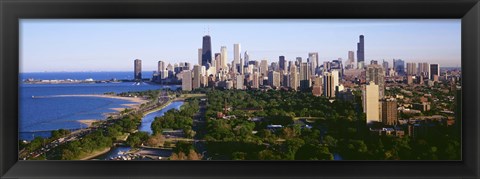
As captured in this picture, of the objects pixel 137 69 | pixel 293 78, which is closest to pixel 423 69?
pixel 293 78

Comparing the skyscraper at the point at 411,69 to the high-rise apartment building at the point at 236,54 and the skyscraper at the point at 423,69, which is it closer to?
the skyscraper at the point at 423,69

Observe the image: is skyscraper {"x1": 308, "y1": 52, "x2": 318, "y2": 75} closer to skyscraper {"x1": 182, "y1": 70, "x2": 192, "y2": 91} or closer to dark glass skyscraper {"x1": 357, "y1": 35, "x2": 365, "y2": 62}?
dark glass skyscraper {"x1": 357, "y1": 35, "x2": 365, "y2": 62}

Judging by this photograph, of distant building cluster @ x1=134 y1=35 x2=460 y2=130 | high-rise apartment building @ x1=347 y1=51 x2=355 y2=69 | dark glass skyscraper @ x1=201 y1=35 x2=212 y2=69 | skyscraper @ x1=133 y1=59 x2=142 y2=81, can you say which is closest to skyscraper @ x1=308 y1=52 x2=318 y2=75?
distant building cluster @ x1=134 y1=35 x2=460 y2=130

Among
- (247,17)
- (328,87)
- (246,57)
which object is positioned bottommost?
(328,87)

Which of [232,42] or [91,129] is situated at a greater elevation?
[232,42]

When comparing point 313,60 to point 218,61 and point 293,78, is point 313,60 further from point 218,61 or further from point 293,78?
point 218,61
